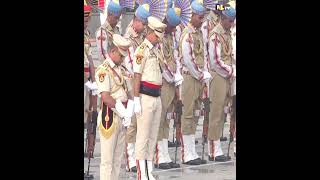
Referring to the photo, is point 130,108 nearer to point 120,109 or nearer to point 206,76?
point 120,109

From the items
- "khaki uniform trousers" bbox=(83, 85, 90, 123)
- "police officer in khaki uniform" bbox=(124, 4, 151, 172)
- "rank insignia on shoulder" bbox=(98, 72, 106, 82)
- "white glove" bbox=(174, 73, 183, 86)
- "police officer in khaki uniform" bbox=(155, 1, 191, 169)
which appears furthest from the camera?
"white glove" bbox=(174, 73, 183, 86)

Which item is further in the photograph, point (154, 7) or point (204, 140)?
point (204, 140)

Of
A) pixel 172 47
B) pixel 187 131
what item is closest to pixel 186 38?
pixel 172 47

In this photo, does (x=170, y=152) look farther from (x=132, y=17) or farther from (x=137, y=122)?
(x=132, y=17)

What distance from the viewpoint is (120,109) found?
8312 millimetres

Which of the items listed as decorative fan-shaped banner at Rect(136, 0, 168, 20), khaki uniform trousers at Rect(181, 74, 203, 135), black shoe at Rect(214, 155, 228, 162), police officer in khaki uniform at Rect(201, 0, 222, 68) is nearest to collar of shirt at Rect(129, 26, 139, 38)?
decorative fan-shaped banner at Rect(136, 0, 168, 20)

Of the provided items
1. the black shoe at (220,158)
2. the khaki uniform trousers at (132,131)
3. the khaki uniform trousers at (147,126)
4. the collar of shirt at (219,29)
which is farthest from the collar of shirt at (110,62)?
the black shoe at (220,158)

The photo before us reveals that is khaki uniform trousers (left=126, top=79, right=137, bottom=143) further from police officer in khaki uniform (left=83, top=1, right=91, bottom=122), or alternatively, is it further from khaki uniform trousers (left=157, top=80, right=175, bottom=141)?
police officer in khaki uniform (left=83, top=1, right=91, bottom=122)

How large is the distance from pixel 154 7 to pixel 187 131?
120 cm

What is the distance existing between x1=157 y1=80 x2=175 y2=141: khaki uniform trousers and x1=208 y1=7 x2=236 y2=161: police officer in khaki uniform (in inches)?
17.5

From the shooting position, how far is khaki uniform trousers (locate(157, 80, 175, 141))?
8680 millimetres

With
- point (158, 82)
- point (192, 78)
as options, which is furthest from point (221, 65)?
point (158, 82)

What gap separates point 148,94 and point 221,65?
33.6 inches

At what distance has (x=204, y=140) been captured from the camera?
9094mm
